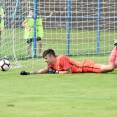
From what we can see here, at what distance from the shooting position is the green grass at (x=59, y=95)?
8.12m

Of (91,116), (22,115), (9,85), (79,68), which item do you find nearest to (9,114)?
(22,115)

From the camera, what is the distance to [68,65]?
12.7 meters

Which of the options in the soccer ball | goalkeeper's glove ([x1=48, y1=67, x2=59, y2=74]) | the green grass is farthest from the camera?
the soccer ball

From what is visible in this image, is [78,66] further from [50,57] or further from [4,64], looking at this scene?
[4,64]

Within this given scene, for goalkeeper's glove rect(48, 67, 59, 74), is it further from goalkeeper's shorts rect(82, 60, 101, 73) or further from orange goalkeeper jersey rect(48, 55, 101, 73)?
goalkeeper's shorts rect(82, 60, 101, 73)

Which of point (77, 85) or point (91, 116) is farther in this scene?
point (77, 85)

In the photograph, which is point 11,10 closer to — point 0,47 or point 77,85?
point 0,47

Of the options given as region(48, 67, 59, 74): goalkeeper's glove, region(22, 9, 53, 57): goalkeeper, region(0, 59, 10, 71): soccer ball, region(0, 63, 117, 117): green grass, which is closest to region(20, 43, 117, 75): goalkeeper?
region(48, 67, 59, 74): goalkeeper's glove

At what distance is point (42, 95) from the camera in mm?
9617

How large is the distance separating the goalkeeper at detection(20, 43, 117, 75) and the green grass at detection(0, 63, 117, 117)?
0.20 metres

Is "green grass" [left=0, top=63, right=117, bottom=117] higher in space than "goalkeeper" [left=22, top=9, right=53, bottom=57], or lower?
lower

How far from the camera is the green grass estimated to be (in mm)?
8125

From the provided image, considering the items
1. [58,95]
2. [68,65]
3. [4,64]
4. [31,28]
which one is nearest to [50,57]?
[68,65]

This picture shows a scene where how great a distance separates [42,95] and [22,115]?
1.76 metres
